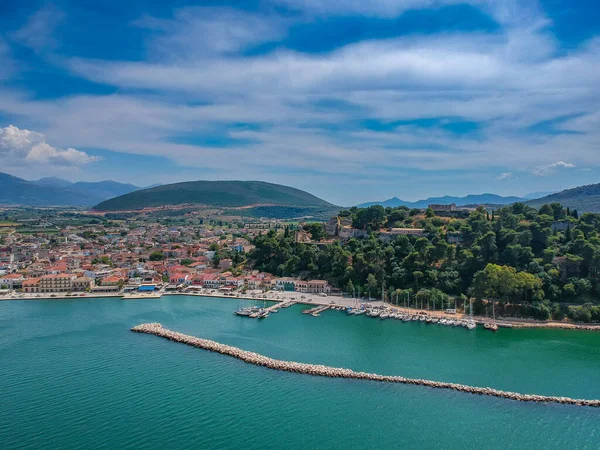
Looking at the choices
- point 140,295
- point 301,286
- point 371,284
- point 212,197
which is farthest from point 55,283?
point 212,197

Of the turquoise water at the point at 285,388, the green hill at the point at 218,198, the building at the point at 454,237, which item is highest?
the green hill at the point at 218,198

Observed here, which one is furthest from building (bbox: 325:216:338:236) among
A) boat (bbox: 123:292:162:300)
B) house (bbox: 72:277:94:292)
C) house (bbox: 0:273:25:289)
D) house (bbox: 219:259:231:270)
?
house (bbox: 0:273:25:289)

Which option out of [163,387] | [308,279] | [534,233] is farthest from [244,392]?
[534,233]

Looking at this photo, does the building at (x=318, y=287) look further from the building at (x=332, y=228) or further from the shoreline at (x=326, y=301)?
the building at (x=332, y=228)

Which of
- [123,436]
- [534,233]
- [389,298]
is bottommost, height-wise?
[123,436]

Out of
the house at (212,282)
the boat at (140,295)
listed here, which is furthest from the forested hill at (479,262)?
the boat at (140,295)

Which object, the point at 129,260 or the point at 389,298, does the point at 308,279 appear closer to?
the point at 389,298

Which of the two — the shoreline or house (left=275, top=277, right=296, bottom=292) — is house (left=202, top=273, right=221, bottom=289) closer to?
the shoreline
